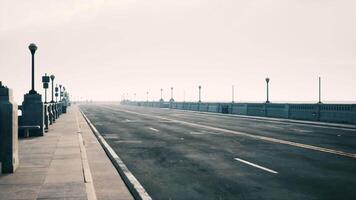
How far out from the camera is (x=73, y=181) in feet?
29.4

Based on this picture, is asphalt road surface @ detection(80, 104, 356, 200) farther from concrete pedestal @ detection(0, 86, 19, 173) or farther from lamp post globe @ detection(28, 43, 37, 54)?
lamp post globe @ detection(28, 43, 37, 54)

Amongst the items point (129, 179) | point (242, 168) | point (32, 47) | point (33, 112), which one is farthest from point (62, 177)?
point (32, 47)

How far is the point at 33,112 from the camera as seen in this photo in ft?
65.3

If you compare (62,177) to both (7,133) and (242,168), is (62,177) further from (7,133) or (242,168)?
(242,168)

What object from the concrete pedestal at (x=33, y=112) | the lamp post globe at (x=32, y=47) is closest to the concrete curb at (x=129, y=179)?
the concrete pedestal at (x=33, y=112)

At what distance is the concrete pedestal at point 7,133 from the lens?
33.2ft

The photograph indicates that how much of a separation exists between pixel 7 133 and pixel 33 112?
10133 mm

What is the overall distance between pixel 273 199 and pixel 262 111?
3709 cm

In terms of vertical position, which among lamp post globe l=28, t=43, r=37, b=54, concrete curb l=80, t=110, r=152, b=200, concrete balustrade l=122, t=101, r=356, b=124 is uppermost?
lamp post globe l=28, t=43, r=37, b=54

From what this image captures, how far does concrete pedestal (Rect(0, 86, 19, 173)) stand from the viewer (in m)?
10.1

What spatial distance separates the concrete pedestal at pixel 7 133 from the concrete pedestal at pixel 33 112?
9.87 metres

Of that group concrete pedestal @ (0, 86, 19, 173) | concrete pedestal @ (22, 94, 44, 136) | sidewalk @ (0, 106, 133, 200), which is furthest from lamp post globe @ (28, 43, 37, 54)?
concrete pedestal @ (0, 86, 19, 173)

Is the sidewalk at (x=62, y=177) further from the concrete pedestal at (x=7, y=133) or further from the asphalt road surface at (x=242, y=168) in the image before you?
the asphalt road surface at (x=242, y=168)

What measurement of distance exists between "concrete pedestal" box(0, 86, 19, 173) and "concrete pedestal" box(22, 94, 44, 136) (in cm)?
987
